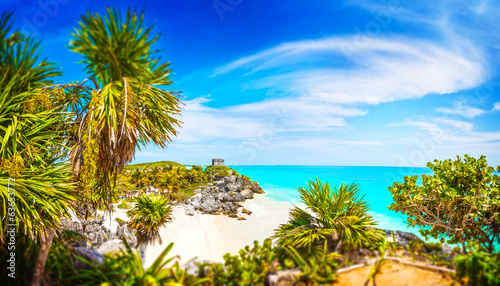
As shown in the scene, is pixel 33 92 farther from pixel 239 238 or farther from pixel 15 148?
pixel 239 238

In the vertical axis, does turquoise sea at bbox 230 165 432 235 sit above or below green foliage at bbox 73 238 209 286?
below

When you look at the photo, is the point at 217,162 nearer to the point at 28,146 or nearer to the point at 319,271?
the point at 28,146

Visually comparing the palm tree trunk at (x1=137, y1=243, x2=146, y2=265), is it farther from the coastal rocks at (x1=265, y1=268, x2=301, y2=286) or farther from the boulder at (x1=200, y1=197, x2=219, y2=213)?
the boulder at (x1=200, y1=197, x2=219, y2=213)

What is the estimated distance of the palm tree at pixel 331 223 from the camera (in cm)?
420

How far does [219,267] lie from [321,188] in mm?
3148

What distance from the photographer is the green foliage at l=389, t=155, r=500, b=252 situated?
17.6 ft

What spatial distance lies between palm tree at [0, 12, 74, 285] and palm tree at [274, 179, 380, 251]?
4160 millimetres

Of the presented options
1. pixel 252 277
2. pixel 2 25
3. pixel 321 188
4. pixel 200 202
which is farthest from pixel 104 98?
pixel 200 202

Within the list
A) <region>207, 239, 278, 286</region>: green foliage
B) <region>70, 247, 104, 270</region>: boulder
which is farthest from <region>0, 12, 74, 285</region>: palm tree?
<region>207, 239, 278, 286</region>: green foliage

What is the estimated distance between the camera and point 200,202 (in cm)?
1858

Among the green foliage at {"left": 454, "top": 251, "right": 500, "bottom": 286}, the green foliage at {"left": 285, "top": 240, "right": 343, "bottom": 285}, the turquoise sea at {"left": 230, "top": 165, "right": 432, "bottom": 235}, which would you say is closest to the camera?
the green foliage at {"left": 454, "top": 251, "right": 500, "bottom": 286}

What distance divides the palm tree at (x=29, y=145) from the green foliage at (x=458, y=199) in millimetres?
7835

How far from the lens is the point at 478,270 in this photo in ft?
9.09

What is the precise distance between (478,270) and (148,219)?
366 inches
